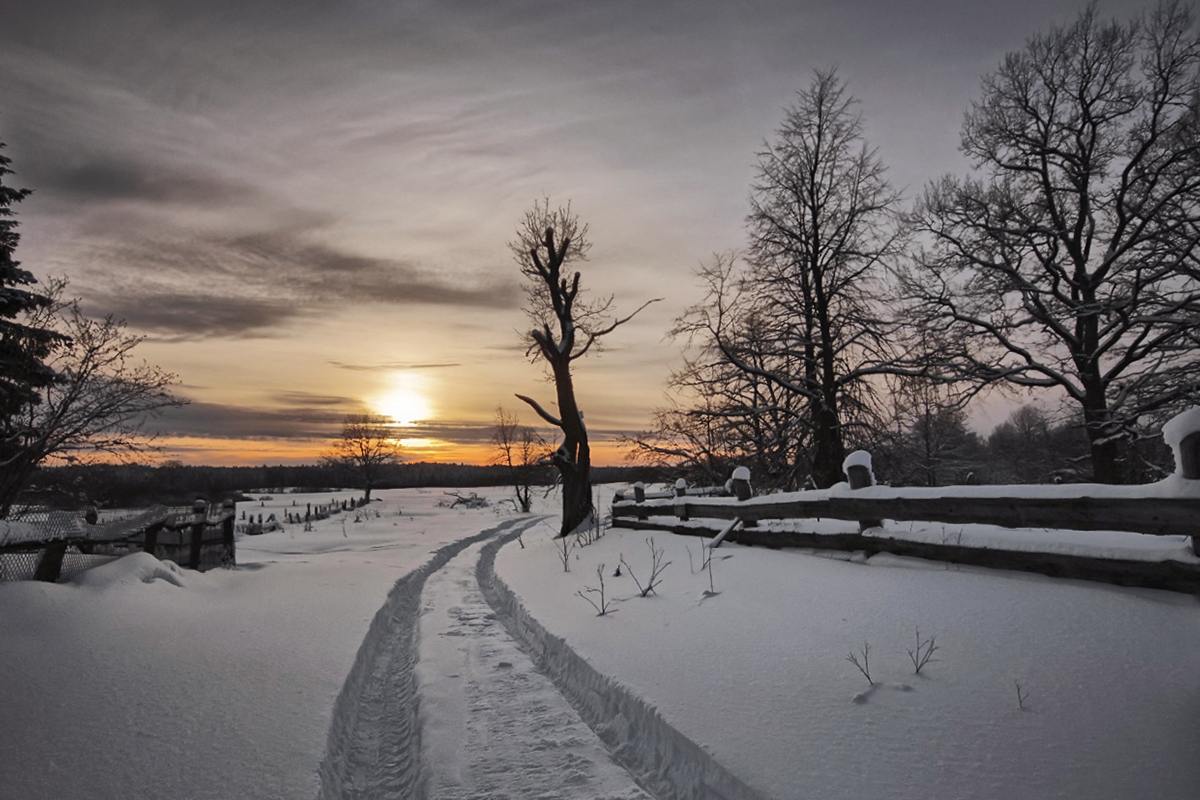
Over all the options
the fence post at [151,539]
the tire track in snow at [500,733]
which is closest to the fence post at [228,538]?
the fence post at [151,539]

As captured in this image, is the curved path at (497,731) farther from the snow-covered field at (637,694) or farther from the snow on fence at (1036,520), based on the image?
the snow on fence at (1036,520)

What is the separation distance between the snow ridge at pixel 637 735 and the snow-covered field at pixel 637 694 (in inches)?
1.4

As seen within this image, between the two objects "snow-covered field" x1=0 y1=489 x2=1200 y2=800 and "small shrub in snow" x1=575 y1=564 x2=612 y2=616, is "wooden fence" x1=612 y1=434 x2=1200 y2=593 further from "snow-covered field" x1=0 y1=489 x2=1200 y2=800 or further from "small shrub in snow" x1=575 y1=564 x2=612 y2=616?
"small shrub in snow" x1=575 y1=564 x2=612 y2=616

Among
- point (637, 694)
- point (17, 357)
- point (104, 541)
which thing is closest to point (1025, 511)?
point (637, 694)

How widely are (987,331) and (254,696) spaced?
14773 mm

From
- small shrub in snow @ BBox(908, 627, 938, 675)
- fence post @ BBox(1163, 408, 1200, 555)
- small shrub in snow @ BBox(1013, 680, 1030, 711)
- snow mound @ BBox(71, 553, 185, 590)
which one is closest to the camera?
small shrub in snow @ BBox(1013, 680, 1030, 711)

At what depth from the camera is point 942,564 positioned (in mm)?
5832

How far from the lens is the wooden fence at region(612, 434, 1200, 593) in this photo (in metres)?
4.16

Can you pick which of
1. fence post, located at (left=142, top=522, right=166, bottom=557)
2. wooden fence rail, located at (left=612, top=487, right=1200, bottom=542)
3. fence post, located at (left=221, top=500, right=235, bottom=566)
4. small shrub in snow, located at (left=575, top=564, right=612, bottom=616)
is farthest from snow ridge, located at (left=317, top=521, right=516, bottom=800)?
wooden fence rail, located at (left=612, top=487, right=1200, bottom=542)

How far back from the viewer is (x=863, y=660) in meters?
4.38

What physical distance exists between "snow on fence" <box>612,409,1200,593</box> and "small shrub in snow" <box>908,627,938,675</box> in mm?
1477

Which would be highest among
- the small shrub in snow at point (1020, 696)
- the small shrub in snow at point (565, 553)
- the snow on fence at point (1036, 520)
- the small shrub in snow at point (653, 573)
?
the snow on fence at point (1036, 520)

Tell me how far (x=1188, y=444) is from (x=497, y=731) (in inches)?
209

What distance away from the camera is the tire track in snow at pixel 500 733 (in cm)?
353
